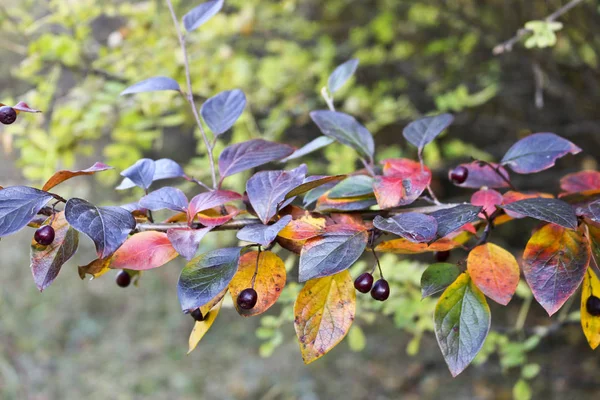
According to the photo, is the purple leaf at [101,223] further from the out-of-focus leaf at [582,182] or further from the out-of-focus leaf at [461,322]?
the out-of-focus leaf at [582,182]

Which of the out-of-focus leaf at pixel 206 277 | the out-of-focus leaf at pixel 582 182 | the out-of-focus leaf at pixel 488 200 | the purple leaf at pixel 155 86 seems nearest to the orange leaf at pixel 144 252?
the out-of-focus leaf at pixel 206 277

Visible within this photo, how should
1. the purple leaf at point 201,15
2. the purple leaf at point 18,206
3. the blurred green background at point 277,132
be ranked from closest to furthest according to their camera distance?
the purple leaf at point 18,206 < the purple leaf at point 201,15 < the blurred green background at point 277,132

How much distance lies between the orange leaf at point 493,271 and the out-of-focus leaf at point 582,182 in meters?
0.17

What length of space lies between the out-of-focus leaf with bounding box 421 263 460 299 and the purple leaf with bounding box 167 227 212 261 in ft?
0.75

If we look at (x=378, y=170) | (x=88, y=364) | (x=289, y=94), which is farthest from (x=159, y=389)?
(x=378, y=170)

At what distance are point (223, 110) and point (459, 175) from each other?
12.4 inches

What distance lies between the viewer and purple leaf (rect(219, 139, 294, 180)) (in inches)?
25.2

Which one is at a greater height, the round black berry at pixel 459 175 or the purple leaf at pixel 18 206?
the purple leaf at pixel 18 206

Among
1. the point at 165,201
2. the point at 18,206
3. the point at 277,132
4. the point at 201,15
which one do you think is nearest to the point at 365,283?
the point at 165,201

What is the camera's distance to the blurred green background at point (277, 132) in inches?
52.4

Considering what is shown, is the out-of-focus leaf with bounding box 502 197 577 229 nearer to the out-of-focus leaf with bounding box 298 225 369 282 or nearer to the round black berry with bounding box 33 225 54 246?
the out-of-focus leaf with bounding box 298 225 369 282

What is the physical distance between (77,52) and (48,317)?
A: 2153 millimetres

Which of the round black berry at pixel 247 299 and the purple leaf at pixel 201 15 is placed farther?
the purple leaf at pixel 201 15

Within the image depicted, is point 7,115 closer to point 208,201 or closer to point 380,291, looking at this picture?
point 208,201
